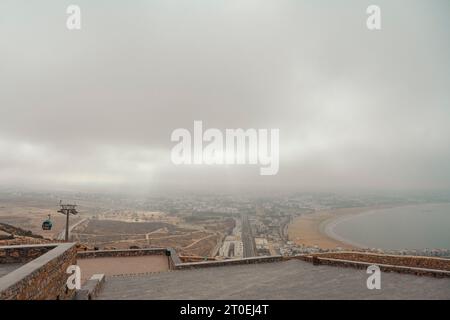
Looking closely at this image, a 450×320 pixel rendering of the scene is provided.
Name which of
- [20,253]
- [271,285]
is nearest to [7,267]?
[20,253]

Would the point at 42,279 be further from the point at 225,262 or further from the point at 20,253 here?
the point at 225,262

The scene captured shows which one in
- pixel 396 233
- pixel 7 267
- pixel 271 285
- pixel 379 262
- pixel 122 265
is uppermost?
pixel 7 267

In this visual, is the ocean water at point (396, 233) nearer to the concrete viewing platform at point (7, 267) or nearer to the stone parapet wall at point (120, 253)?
the stone parapet wall at point (120, 253)

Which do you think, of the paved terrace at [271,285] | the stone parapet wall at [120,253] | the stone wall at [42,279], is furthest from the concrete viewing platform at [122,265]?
the stone wall at [42,279]

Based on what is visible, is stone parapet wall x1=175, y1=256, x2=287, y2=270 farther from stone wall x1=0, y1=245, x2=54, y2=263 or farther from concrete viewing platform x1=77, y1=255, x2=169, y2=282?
stone wall x1=0, y1=245, x2=54, y2=263

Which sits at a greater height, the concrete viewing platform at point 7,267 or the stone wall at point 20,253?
the stone wall at point 20,253
